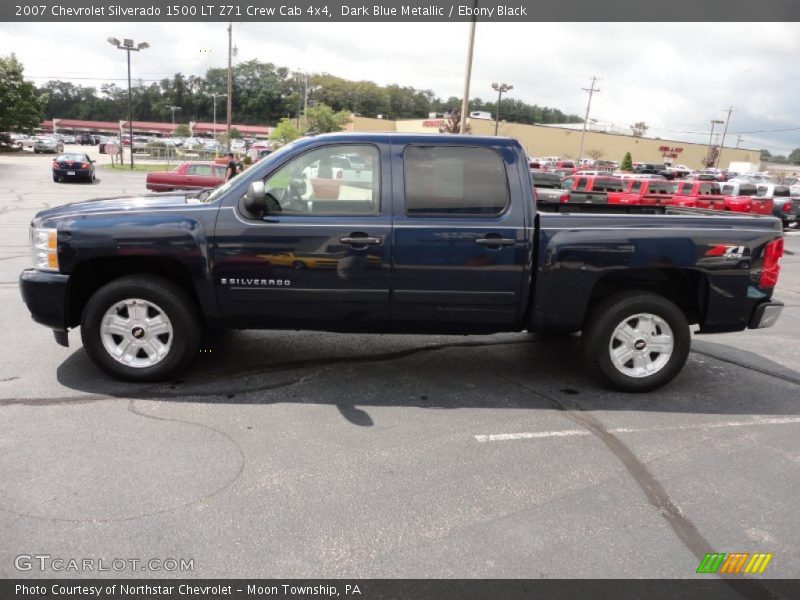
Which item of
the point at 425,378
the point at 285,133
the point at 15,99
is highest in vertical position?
the point at 15,99

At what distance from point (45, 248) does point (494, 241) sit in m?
3.32

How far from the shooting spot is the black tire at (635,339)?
4766 millimetres

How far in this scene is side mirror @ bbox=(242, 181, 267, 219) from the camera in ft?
14.0

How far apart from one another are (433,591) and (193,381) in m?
2.93

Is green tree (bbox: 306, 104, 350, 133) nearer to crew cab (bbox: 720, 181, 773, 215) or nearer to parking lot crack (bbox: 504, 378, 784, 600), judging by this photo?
crew cab (bbox: 720, 181, 773, 215)

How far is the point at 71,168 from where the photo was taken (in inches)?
1121

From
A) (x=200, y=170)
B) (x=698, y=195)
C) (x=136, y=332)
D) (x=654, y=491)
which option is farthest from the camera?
(x=698, y=195)

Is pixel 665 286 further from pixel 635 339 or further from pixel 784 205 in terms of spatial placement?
pixel 784 205

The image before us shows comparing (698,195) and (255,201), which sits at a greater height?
(255,201)

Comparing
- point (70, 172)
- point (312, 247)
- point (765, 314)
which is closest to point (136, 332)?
point (312, 247)

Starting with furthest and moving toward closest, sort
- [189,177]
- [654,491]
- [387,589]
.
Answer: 1. [189,177]
2. [654,491]
3. [387,589]

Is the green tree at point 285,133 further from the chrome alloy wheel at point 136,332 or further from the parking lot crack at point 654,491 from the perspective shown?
the parking lot crack at point 654,491

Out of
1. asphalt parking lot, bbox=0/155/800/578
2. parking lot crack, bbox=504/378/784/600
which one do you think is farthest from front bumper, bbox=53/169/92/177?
parking lot crack, bbox=504/378/784/600

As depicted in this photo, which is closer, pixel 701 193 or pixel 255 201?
pixel 255 201
